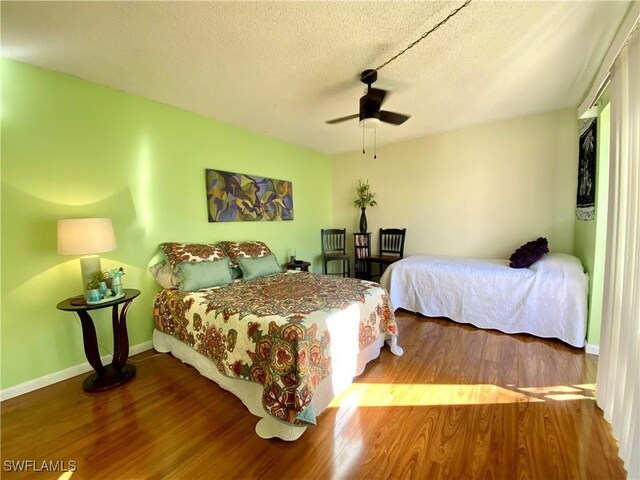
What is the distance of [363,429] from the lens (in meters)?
1.61

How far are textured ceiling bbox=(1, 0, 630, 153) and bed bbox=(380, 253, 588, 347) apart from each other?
1859 millimetres

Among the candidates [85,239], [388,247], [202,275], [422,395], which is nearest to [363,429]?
[422,395]

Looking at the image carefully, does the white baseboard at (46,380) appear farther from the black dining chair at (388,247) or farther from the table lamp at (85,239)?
the black dining chair at (388,247)

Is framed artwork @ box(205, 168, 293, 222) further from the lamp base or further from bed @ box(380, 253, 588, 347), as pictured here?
bed @ box(380, 253, 588, 347)

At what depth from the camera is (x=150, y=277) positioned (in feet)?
8.88

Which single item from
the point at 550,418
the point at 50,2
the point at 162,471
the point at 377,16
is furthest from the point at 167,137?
the point at 550,418

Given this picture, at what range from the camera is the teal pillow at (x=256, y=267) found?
120 inches

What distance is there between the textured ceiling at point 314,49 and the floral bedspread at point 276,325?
1.89 metres

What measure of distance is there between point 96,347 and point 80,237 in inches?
34.7

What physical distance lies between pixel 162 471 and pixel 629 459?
229 cm

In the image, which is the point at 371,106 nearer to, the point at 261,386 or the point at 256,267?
the point at 256,267

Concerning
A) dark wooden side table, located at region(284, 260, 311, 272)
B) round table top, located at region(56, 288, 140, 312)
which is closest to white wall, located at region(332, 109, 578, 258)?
dark wooden side table, located at region(284, 260, 311, 272)

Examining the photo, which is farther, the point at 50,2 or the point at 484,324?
the point at 484,324

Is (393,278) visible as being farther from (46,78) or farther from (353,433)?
(46,78)
